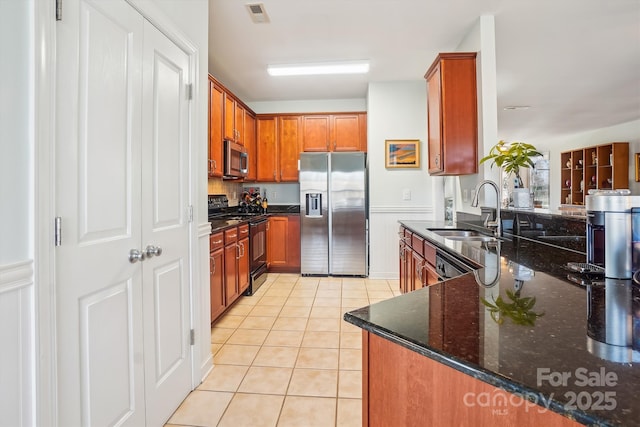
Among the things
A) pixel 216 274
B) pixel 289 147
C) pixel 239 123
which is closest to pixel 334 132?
pixel 289 147

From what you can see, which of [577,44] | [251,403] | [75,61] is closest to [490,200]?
[577,44]

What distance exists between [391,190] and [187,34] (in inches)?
130

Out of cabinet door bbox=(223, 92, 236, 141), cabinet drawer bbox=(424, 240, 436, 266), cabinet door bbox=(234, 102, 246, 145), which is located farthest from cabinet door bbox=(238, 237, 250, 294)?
cabinet drawer bbox=(424, 240, 436, 266)

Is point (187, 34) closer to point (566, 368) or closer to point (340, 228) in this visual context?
point (566, 368)

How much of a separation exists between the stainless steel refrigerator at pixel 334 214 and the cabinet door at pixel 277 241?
0.31 metres

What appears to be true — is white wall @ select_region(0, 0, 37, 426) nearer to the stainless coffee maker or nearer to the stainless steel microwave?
the stainless coffee maker

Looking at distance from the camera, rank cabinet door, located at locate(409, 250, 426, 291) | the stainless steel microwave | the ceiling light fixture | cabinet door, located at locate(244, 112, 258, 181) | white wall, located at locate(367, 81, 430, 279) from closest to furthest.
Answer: cabinet door, located at locate(409, 250, 426, 291)
the ceiling light fixture
the stainless steel microwave
white wall, located at locate(367, 81, 430, 279)
cabinet door, located at locate(244, 112, 258, 181)

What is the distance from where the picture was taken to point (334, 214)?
15.4 feet

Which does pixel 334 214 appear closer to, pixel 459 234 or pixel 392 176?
pixel 392 176

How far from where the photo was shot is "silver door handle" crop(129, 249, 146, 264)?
4.75 ft

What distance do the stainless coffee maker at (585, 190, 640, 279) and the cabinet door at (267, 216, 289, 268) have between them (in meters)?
4.02

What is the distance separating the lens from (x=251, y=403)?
1.87 meters

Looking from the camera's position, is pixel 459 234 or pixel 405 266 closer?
pixel 459 234

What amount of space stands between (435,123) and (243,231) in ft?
7.36
